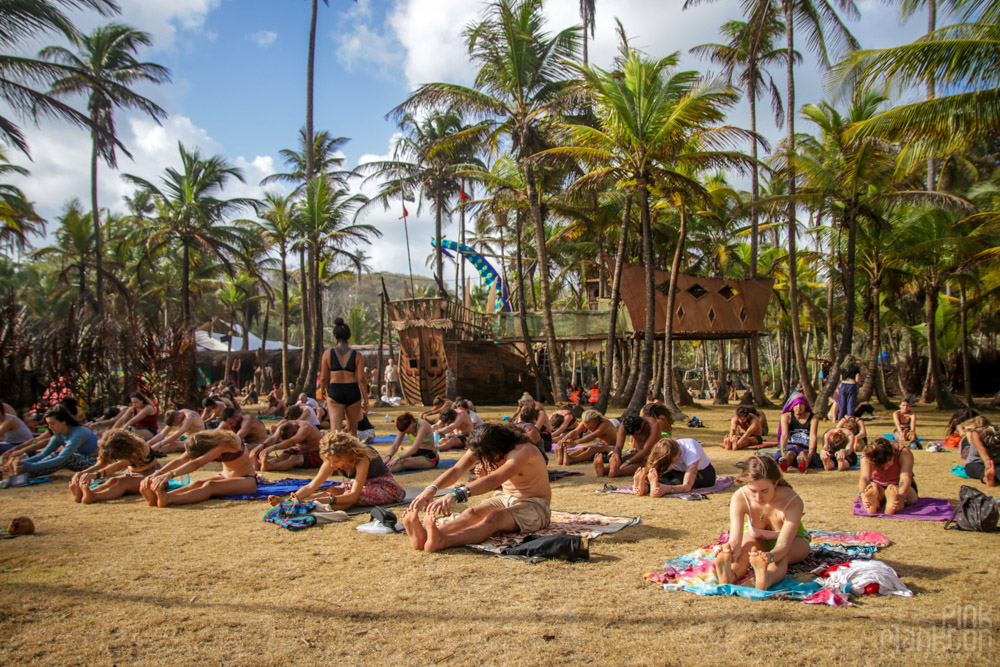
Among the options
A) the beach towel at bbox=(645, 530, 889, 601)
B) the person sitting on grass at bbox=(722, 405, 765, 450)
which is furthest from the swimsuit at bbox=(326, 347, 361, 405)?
the person sitting on grass at bbox=(722, 405, 765, 450)

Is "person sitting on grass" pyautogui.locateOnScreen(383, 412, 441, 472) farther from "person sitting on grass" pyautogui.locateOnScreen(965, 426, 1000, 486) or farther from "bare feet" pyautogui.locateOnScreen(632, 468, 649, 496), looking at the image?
"person sitting on grass" pyautogui.locateOnScreen(965, 426, 1000, 486)

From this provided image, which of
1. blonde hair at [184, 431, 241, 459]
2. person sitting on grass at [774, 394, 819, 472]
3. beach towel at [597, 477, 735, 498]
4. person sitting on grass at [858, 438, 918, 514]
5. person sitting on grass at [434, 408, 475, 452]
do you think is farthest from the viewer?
person sitting on grass at [434, 408, 475, 452]

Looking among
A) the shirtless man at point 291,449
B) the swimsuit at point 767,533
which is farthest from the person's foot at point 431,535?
the shirtless man at point 291,449

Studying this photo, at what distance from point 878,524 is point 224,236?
25.6m

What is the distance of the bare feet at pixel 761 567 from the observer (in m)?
3.98

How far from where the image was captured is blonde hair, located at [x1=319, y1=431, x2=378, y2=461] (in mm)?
6105

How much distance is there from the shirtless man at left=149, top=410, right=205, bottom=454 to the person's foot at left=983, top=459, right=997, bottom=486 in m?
10.2

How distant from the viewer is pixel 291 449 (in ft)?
31.3

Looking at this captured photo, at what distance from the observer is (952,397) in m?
22.1

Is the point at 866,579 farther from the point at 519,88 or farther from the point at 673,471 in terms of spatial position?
the point at 519,88

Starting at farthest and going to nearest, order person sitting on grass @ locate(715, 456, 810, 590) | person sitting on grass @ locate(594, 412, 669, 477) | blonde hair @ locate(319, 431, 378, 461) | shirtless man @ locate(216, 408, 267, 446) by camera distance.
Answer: shirtless man @ locate(216, 408, 267, 446) → person sitting on grass @ locate(594, 412, 669, 477) → blonde hair @ locate(319, 431, 378, 461) → person sitting on grass @ locate(715, 456, 810, 590)

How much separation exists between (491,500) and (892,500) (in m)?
3.56

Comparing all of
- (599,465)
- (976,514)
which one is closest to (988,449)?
(976,514)

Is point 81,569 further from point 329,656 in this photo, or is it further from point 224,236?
point 224,236
